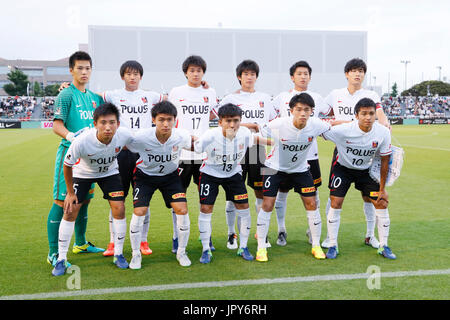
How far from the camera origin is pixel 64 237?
446 cm

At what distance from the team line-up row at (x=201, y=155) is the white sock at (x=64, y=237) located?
0.04 ft

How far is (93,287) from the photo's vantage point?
13.1 feet

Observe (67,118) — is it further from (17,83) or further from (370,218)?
(17,83)

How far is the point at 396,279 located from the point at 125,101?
3697 mm

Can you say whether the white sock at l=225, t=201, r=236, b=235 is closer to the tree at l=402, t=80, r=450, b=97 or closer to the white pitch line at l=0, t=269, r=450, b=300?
the white pitch line at l=0, t=269, r=450, b=300

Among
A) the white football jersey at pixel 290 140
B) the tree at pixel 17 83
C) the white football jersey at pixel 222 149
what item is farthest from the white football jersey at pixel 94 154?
the tree at pixel 17 83

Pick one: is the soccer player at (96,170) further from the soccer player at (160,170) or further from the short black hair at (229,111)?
the short black hair at (229,111)

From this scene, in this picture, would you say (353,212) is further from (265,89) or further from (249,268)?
(265,89)

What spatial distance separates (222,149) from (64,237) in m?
2.02

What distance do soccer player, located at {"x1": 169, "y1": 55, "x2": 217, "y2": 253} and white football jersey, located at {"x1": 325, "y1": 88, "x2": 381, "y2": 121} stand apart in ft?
5.70

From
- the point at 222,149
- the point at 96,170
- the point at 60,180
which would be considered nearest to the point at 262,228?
the point at 222,149

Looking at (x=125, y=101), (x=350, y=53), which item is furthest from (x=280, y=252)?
(x=350, y=53)

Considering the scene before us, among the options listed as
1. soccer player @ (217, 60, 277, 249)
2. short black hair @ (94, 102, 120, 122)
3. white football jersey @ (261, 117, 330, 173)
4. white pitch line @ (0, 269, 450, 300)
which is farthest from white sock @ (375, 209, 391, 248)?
short black hair @ (94, 102, 120, 122)

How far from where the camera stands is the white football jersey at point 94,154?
4266 mm
